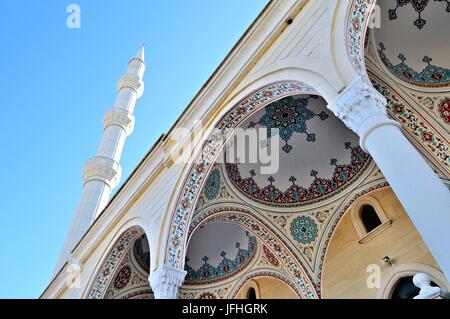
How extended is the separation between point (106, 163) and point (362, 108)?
33.8 ft

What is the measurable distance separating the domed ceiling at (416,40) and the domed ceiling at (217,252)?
3460 millimetres

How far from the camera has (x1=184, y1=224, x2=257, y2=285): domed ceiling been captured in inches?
268

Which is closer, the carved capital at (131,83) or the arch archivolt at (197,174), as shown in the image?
the arch archivolt at (197,174)

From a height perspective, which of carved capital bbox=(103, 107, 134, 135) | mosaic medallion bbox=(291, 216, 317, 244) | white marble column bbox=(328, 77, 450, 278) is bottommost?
white marble column bbox=(328, 77, 450, 278)

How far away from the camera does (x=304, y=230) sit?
6234 millimetres

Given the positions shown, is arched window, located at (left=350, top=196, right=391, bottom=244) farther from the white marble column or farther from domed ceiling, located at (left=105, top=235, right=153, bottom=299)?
domed ceiling, located at (left=105, top=235, right=153, bottom=299)

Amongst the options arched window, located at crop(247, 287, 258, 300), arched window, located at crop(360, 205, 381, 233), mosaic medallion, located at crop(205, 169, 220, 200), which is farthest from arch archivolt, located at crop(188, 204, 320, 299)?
arched window, located at crop(360, 205, 381, 233)

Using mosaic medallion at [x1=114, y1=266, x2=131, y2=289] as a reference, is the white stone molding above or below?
below

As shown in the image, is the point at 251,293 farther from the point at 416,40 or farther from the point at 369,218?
the point at 416,40

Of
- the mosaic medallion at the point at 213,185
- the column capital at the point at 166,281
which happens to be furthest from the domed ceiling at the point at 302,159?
the column capital at the point at 166,281

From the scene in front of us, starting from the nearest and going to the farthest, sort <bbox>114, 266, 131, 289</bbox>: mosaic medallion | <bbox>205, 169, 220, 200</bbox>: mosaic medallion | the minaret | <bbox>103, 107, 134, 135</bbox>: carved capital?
<bbox>205, 169, 220, 200</bbox>: mosaic medallion
<bbox>114, 266, 131, 289</bbox>: mosaic medallion
the minaret
<bbox>103, 107, 134, 135</bbox>: carved capital

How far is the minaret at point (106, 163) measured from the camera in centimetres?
1077

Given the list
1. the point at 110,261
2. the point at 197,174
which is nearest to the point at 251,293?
the point at 110,261

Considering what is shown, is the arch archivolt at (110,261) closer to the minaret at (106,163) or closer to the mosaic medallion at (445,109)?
the minaret at (106,163)
